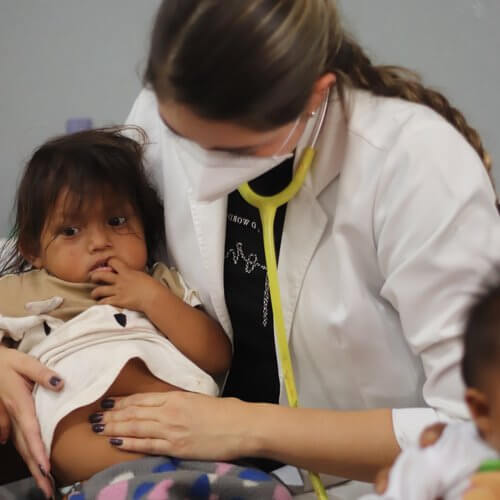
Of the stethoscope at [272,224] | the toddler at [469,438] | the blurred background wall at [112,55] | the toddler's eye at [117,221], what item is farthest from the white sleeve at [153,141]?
the toddler at [469,438]

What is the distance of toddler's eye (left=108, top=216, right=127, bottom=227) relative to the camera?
1313 millimetres

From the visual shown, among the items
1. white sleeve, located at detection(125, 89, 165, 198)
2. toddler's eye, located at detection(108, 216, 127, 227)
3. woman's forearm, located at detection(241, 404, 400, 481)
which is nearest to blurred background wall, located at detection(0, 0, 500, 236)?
white sleeve, located at detection(125, 89, 165, 198)

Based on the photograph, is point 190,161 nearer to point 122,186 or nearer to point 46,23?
point 122,186

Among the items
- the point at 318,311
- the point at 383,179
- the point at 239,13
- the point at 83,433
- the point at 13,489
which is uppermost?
the point at 239,13

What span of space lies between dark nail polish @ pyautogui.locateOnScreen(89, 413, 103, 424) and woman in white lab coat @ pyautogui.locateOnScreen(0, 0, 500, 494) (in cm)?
2

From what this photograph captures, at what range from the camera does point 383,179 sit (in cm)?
106

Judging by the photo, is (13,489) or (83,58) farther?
(83,58)

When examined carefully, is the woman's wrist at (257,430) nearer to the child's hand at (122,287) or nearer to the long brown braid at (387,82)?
the child's hand at (122,287)

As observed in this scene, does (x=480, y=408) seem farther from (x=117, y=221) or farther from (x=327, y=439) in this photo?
(x=117, y=221)

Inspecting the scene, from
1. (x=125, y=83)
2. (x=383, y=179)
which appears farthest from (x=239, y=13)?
(x=125, y=83)

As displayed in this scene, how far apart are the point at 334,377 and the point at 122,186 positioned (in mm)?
505

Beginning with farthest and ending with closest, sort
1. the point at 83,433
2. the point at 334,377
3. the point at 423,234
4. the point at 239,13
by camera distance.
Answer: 1. the point at 334,377
2. the point at 83,433
3. the point at 423,234
4. the point at 239,13

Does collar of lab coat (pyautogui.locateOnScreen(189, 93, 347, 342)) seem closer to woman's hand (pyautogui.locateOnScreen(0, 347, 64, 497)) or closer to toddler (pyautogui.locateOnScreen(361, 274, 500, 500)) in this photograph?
woman's hand (pyautogui.locateOnScreen(0, 347, 64, 497))

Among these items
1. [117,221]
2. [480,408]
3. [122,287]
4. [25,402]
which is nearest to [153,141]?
[117,221]
